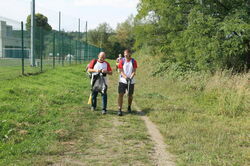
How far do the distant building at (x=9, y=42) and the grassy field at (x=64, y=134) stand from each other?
497 cm

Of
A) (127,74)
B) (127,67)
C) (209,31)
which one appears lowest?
(127,74)

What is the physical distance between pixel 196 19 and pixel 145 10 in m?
7.02

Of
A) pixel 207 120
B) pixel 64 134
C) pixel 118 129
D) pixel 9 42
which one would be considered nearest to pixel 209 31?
pixel 207 120

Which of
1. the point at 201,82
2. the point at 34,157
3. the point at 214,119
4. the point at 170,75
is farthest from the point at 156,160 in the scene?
the point at 170,75

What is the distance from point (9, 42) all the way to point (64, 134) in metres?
9.67

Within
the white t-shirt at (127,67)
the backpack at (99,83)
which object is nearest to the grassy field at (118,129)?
the backpack at (99,83)

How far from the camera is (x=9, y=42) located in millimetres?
13953

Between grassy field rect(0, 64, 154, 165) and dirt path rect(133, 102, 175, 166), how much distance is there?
0.13 metres

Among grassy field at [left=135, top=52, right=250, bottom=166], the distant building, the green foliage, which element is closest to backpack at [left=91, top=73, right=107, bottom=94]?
grassy field at [left=135, top=52, right=250, bottom=166]

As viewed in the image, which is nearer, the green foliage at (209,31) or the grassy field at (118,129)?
the grassy field at (118,129)

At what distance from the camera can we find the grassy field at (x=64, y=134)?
15.1 ft

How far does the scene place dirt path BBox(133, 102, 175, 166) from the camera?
460 centimetres

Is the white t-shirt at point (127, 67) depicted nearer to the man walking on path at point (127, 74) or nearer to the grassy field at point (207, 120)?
the man walking on path at point (127, 74)

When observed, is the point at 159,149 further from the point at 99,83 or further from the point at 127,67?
the point at 127,67
